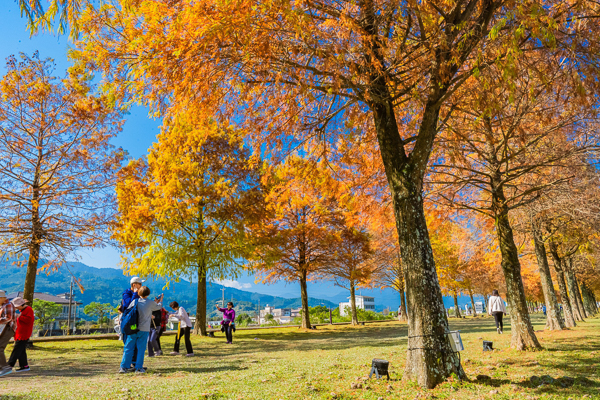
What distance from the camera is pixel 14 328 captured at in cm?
827

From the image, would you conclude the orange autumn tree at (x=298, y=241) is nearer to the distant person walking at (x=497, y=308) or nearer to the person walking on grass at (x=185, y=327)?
the person walking on grass at (x=185, y=327)

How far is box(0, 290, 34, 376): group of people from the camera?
26.2ft

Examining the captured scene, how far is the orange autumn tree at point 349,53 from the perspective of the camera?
503 cm

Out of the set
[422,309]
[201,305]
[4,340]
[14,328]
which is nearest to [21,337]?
[14,328]

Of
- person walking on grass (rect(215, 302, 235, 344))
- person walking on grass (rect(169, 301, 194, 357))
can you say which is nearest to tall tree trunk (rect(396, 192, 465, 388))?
person walking on grass (rect(169, 301, 194, 357))

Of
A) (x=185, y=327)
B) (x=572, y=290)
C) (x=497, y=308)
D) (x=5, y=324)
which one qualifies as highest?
(x=5, y=324)

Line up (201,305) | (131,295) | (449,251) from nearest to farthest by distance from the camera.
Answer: (131,295) → (201,305) → (449,251)

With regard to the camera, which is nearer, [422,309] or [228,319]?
[422,309]

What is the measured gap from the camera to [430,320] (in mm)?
5957

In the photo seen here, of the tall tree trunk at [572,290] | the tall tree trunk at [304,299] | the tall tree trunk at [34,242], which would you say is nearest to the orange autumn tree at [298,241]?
the tall tree trunk at [304,299]

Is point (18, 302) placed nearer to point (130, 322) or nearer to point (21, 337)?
point (21, 337)

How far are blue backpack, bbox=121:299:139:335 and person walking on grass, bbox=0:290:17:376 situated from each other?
9.21ft

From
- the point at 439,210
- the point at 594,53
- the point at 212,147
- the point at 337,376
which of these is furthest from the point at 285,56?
the point at 212,147

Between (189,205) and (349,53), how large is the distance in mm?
14461
